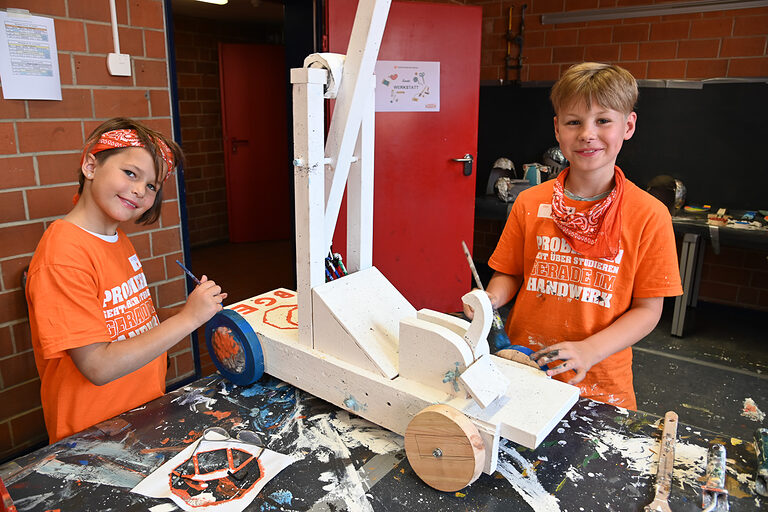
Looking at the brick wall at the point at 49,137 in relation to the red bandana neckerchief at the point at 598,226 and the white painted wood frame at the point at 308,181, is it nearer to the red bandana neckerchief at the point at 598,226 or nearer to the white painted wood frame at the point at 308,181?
the white painted wood frame at the point at 308,181

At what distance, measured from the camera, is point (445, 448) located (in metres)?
0.98

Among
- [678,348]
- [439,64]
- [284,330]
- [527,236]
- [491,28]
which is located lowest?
[678,348]

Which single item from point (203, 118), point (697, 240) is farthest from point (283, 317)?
point (203, 118)

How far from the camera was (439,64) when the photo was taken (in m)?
3.47

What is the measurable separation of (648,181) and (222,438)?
3747mm

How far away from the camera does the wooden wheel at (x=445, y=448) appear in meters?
0.96

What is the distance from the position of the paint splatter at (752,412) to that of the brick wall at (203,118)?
481 cm

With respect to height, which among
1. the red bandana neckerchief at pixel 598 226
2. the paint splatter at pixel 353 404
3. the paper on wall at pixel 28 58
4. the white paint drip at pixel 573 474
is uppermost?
the paper on wall at pixel 28 58

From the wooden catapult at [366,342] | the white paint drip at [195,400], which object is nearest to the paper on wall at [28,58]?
the wooden catapult at [366,342]

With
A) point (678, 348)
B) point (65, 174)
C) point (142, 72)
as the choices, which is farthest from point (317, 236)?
point (678, 348)

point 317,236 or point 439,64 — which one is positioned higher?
point 439,64

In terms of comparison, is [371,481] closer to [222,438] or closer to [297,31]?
[222,438]

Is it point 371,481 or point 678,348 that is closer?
point 371,481

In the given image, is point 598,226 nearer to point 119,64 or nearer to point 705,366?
point 119,64
